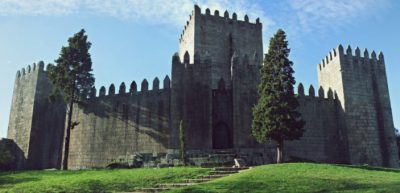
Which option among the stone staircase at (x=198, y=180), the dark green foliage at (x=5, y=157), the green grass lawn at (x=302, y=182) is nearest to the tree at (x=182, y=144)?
the stone staircase at (x=198, y=180)

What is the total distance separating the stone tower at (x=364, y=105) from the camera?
27719 mm

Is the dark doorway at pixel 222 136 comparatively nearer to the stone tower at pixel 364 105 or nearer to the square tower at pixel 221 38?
the square tower at pixel 221 38

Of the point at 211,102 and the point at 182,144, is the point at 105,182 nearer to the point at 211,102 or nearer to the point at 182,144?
the point at 182,144

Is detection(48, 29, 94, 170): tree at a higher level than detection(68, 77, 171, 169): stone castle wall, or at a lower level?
higher

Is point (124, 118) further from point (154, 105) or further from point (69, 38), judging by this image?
point (69, 38)

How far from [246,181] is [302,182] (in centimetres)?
199

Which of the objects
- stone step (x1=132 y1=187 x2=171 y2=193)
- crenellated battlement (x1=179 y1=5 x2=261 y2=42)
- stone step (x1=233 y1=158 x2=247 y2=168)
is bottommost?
stone step (x1=132 y1=187 x2=171 y2=193)

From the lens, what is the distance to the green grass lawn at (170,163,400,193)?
13.4 meters

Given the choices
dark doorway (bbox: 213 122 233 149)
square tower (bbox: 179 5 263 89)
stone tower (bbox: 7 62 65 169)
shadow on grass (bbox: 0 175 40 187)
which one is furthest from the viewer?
square tower (bbox: 179 5 263 89)

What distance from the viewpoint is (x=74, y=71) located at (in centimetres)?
2716

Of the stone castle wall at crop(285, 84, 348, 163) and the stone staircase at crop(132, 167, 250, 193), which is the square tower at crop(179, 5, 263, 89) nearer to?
the stone castle wall at crop(285, 84, 348, 163)

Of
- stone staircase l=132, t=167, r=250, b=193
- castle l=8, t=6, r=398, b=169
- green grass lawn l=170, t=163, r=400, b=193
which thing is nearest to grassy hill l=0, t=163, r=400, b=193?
green grass lawn l=170, t=163, r=400, b=193

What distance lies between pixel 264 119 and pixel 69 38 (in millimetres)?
14973

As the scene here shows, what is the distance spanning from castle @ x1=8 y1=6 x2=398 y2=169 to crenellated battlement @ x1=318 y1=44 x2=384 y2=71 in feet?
0.25
